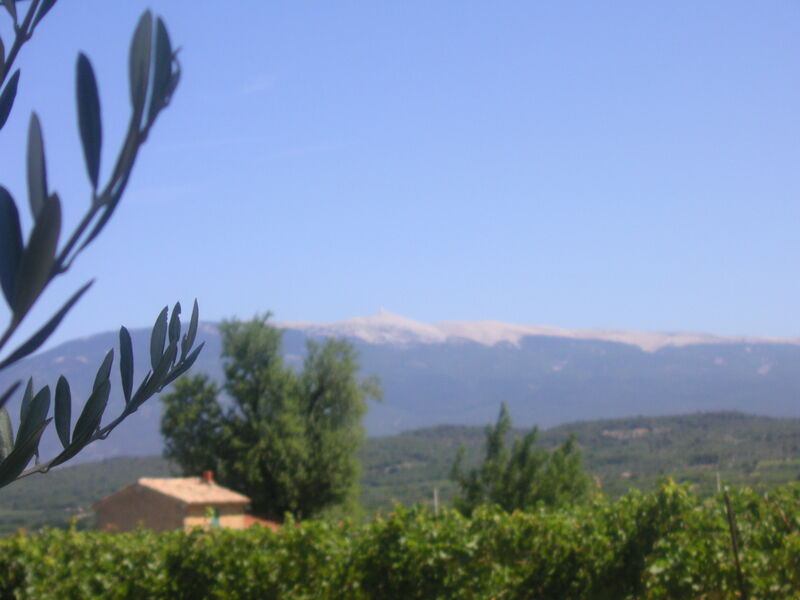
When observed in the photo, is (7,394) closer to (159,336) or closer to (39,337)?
(39,337)

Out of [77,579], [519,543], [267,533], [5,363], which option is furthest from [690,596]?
[5,363]

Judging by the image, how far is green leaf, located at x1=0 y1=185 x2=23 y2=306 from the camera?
134cm

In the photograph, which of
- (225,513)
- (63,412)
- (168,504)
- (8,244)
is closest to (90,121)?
(8,244)

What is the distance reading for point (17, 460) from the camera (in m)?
1.49

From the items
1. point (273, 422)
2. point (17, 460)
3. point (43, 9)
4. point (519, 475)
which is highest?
point (43, 9)

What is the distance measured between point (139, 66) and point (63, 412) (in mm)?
788

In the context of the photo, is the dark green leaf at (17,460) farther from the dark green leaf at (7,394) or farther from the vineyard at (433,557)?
the vineyard at (433,557)

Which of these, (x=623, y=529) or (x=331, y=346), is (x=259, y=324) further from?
(x=623, y=529)

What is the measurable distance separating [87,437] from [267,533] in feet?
16.3

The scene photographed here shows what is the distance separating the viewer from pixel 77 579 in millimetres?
6164

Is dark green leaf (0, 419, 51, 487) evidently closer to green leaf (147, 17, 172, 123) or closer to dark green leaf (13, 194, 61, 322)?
dark green leaf (13, 194, 61, 322)

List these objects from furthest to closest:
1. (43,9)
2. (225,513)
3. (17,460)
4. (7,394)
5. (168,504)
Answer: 1. (225,513)
2. (168,504)
3. (43,9)
4. (17,460)
5. (7,394)

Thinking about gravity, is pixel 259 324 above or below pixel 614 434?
above

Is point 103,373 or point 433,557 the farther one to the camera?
point 433,557
